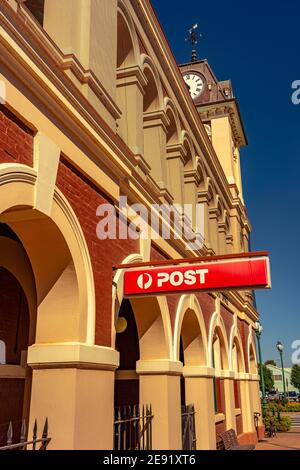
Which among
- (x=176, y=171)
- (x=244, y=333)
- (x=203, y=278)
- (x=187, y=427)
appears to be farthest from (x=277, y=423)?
(x=203, y=278)

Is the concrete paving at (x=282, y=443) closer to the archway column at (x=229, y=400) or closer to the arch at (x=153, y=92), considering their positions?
the archway column at (x=229, y=400)

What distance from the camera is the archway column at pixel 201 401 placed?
450 inches

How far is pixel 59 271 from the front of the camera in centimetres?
557

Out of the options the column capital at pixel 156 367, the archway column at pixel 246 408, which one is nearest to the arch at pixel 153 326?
the column capital at pixel 156 367

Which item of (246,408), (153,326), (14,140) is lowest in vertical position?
(246,408)

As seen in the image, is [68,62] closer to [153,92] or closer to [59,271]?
[59,271]

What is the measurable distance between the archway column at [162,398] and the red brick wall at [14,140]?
5127 mm

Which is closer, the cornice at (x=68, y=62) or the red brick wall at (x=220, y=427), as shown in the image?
the cornice at (x=68, y=62)

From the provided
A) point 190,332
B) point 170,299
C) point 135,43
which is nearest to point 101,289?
point 170,299

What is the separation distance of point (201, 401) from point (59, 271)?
7.44 m

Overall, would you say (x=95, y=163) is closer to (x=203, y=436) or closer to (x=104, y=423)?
(x=104, y=423)

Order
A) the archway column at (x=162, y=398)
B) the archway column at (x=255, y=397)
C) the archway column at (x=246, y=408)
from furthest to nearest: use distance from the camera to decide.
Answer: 1. the archway column at (x=255, y=397)
2. the archway column at (x=246, y=408)
3. the archway column at (x=162, y=398)

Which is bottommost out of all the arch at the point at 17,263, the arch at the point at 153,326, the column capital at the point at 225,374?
the column capital at the point at 225,374

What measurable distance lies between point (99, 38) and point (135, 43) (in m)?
2.27
